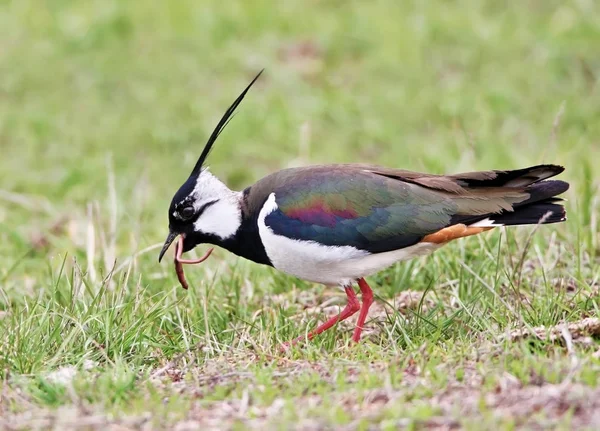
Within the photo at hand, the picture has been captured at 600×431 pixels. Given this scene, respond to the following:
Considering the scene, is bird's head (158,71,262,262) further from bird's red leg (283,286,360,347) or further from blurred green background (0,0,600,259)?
blurred green background (0,0,600,259)

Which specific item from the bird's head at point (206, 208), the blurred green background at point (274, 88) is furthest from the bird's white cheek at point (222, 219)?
the blurred green background at point (274, 88)

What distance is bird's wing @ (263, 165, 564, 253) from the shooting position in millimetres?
5008

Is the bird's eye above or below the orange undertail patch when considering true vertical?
above

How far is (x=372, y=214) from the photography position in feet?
16.5

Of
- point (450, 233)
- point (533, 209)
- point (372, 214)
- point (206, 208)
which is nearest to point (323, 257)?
point (372, 214)

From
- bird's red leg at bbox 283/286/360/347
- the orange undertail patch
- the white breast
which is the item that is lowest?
bird's red leg at bbox 283/286/360/347

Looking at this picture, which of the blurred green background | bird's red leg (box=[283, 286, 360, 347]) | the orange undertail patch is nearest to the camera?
the orange undertail patch

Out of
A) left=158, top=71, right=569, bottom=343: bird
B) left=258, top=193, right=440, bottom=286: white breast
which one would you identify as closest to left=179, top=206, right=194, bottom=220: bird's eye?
left=158, top=71, right=569, bottom=343: bird

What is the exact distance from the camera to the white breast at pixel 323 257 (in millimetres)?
5047

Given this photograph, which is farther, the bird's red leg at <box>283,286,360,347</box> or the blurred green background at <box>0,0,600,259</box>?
the blurred green background at <box>0,0,600,259</box>

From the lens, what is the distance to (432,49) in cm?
1030

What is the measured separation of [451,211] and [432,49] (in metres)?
5.57

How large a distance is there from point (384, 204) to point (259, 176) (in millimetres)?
3865

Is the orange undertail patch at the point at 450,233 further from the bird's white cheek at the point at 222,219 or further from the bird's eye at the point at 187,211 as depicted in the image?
the bird's eye at the point at 187,211
